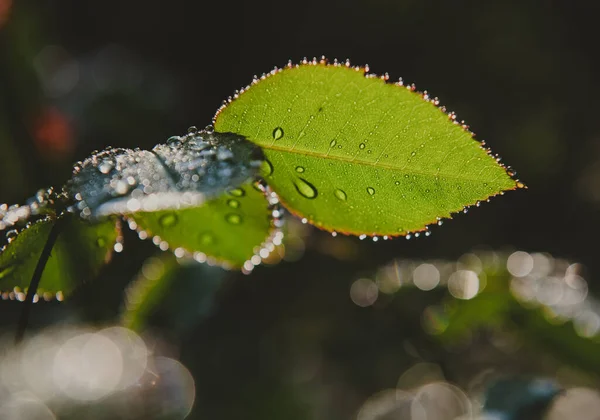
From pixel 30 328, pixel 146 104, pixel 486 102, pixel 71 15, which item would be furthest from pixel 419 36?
pixel 30 328

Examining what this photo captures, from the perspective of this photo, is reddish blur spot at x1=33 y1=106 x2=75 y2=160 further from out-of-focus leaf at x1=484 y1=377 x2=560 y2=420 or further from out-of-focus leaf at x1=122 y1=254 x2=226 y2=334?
out-of-focus leaf at x1=484 y1=377 x2=560 y2=420

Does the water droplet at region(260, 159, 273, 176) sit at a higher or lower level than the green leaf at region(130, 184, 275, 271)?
higher

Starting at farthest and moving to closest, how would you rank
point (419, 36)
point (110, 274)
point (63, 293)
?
point (419, 36) → point (110, 274) → point (63, 293)

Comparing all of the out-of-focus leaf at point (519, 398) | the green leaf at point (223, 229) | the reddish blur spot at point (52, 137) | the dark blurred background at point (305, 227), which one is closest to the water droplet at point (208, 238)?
the green leaf at point (223, 229)

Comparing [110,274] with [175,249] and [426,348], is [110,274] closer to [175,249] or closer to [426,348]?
[426,348]

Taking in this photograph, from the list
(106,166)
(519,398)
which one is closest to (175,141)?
(106,166)

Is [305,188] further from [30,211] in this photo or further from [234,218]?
[30,211]

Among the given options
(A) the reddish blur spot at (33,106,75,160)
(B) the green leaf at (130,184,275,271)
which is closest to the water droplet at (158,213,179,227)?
(B) the green leaf at (130,184,275,271)
